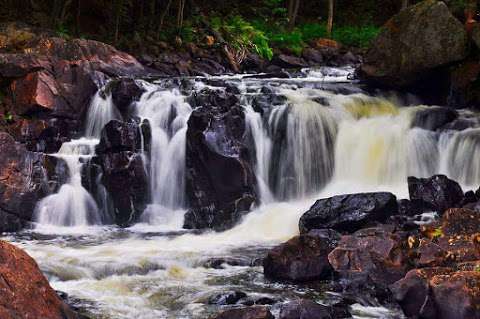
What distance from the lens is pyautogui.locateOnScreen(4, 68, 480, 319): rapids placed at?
9.42 metres

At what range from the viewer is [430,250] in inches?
330

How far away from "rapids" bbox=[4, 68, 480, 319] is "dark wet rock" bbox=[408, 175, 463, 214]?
1449mm

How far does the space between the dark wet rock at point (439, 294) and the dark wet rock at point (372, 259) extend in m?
0.94

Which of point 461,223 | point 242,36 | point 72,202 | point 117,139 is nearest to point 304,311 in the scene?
point 461,223

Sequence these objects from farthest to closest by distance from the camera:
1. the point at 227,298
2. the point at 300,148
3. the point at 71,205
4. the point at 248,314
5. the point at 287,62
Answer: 1. the point at 287,62
2. the point at 300,148
3. the point at 71,205
4. the point at 227,298
5. the point at 248,314

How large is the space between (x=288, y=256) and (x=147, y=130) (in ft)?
22.1

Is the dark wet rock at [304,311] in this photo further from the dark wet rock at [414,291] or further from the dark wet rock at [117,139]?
the dark wet rock at [117,139]

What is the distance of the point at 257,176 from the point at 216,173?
1350 mm

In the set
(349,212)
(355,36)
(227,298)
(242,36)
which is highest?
(355,36)

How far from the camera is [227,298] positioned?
315 inches

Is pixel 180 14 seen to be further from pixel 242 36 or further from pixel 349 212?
pixel 349 212

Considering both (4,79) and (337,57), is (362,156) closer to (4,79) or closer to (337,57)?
(4,79)

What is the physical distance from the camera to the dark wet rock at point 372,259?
8344mm

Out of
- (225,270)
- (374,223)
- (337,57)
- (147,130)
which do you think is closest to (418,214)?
(374,223)
